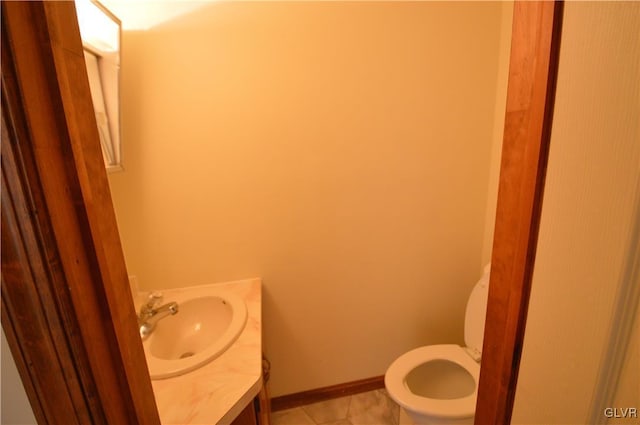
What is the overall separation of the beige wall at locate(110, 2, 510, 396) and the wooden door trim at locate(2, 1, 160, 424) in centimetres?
86

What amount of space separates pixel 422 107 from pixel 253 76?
820mm

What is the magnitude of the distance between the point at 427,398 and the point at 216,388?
0.89 metres

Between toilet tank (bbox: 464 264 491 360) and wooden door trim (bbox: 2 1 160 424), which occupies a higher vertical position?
wooden door trim (bbox: 2 1 160 424)

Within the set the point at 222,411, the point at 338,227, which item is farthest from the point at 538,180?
the point at 338,227

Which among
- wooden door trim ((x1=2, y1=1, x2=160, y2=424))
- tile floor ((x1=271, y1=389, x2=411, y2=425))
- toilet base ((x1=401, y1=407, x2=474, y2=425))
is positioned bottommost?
tile floor ((x1=271, y1=389, x2=411, y2=425))

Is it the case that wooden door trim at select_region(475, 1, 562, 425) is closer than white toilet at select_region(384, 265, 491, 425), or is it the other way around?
wooden door trim at select_region(475, 1, 562, 425)

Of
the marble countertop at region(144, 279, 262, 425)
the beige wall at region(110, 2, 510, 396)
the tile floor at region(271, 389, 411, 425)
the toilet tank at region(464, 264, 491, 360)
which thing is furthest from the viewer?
the tile floor at region(271, 389, 411, 425)

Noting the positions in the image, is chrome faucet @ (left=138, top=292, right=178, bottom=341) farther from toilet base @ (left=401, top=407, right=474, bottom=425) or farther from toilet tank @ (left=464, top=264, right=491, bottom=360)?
toilet tank @ (left=464, top=264, right=491, bottom=360)

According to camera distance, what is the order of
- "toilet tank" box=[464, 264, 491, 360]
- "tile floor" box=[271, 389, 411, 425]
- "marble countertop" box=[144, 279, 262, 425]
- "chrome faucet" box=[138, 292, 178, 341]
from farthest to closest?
"tile floor" box=[271, 389, 411, 425], "toilet tank" box=[464, 264, 491, 360], "chrome faucet" box=[138, 292, 178, 341], "marble countertop" box=[144, 279, 262, 425]

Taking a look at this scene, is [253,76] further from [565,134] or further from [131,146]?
[565,134]

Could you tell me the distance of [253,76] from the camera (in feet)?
3.96

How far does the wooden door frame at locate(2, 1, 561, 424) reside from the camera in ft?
1.10

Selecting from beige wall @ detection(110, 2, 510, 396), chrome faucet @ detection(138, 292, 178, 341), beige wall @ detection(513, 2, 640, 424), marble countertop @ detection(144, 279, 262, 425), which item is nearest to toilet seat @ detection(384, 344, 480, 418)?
beige wall @ detection(110, 2, 510, 396)

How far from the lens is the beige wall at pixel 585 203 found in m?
0.33
